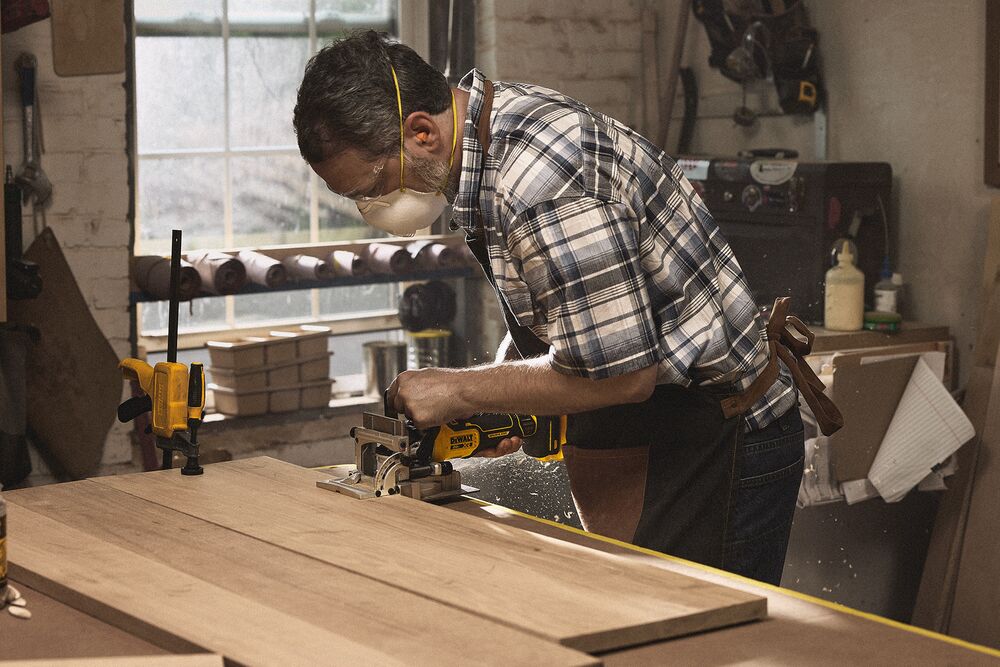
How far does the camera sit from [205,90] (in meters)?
3.95

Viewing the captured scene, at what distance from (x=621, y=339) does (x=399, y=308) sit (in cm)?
→ 259

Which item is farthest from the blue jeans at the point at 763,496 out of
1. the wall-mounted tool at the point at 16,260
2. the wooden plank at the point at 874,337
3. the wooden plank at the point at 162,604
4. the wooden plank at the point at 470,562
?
the wall-mounted tool at the point at 16,260

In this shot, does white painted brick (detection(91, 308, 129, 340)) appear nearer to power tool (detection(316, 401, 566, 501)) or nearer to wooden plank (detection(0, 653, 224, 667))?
power tool (detection(316, 401, 566, 501))

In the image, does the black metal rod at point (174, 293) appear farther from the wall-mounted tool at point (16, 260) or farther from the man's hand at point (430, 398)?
the wall-mounted tool at point (16, 260)

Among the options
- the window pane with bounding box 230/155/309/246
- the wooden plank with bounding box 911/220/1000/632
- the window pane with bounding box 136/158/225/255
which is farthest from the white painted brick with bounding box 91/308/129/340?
the wooden plank with bounding box 911/220/1000/632

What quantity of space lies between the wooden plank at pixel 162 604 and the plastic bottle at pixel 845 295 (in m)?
2.21

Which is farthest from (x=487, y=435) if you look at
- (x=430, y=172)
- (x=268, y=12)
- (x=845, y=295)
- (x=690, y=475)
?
(x=268, y=12)

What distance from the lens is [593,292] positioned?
5.38 feet

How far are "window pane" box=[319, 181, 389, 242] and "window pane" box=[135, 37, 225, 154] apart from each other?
41cm

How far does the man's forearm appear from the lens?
173 cm

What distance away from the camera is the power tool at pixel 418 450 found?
74.9 inches

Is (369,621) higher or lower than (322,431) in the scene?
higher

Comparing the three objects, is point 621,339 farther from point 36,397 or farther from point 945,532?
point 36,397

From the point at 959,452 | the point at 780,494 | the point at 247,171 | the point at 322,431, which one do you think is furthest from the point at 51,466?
the point at 959,452
